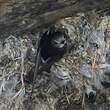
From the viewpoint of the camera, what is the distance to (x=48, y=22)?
4.70ft

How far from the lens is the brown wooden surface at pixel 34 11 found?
4.07 ft

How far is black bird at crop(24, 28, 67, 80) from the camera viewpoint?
142 cm

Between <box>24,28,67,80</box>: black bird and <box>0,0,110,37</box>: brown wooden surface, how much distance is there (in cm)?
6

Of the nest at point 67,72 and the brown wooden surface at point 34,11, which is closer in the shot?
the brown wooden surface at point 34,11

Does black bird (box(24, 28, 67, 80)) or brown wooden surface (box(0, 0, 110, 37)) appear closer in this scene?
brown wooden surface (box(0, 0, 110, 37))

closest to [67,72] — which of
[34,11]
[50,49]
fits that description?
[50,49]

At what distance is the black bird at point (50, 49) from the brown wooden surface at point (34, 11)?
6 cm

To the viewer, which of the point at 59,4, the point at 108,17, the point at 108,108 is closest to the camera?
Answer: the point at 59,4

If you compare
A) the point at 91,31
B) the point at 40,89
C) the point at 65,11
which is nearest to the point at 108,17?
the point at 91,31

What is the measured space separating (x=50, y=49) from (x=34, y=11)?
214 millimetres

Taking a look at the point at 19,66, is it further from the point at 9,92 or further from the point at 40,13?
the point at 40,13

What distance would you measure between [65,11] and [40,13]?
5.0 inches

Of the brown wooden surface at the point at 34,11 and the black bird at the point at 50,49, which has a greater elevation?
the brown wooden surface at the point at 34,11

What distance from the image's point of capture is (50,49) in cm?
143
